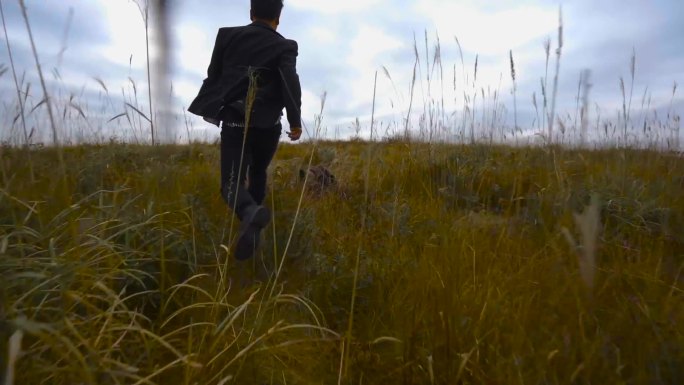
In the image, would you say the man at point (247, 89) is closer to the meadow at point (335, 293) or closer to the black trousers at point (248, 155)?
the black trousers at point (248, 155)

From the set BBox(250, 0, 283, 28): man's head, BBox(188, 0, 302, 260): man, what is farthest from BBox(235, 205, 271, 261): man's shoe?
BBox(250, 0, 283, 28): man's head

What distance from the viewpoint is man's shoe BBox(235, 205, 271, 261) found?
190 cm

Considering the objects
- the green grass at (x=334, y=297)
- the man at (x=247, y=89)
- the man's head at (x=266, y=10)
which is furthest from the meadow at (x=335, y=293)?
the man's head at (x=266, y=10)

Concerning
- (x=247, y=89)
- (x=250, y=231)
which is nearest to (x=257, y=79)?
(x=247, y=89)

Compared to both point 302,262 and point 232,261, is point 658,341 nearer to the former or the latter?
point 302,262

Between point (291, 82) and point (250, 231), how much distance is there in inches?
36.8

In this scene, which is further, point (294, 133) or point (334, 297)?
point (294, 133)

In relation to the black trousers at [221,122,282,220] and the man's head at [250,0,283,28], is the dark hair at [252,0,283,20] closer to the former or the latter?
the man's head at [250,0,283,28]

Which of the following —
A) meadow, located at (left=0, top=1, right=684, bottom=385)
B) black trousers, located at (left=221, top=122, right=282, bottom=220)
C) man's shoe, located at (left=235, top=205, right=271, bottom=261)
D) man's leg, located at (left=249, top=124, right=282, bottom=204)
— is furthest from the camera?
man's leg, located at (left=249, top=124, right=282, bottom=204)

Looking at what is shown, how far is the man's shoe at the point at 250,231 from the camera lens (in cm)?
190

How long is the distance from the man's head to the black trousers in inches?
24.2

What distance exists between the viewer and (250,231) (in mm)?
1929

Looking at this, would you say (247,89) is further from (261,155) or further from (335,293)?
(335,293)

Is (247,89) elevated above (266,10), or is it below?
below
